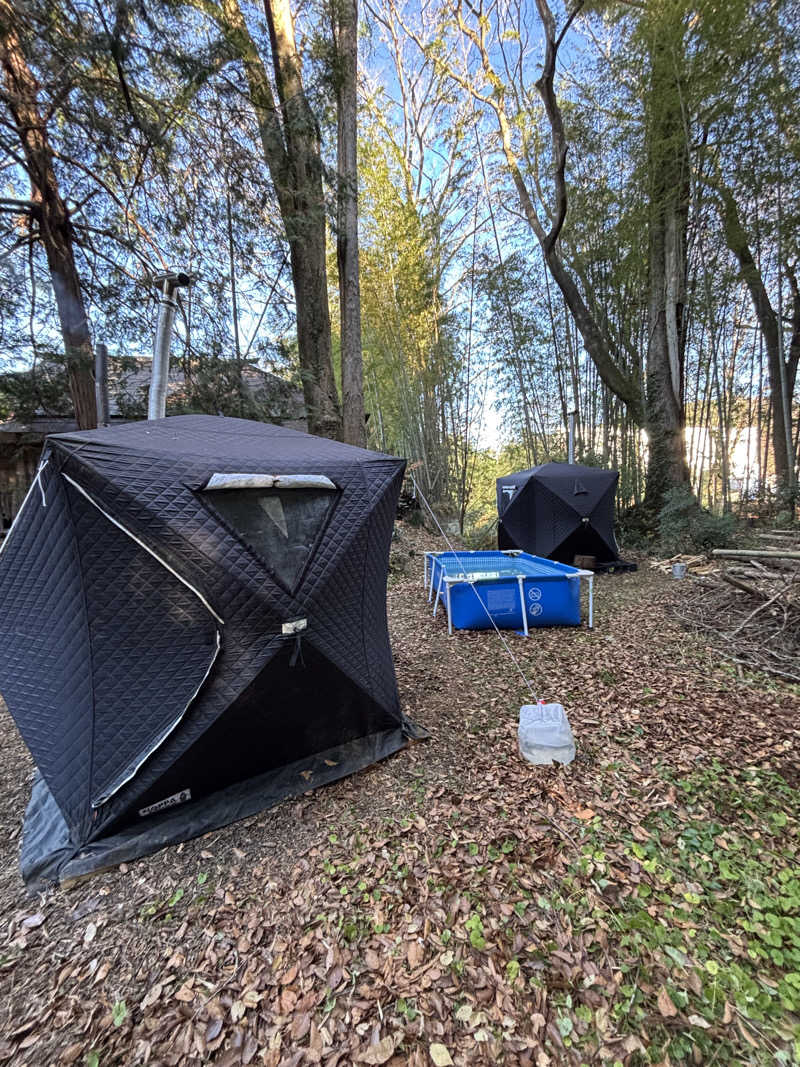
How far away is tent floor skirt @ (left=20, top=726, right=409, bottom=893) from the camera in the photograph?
1.49m

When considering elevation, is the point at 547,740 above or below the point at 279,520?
below

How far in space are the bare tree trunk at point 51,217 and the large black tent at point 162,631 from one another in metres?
3.55

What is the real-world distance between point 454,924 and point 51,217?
6086 mm

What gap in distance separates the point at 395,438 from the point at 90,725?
34.4 feet

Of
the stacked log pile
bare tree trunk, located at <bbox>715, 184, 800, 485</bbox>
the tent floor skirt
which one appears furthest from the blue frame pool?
bare tree trunk, located at <bbox>715, 184, 800, 485</bbox>

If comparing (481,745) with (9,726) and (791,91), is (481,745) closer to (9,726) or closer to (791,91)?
(9,726)

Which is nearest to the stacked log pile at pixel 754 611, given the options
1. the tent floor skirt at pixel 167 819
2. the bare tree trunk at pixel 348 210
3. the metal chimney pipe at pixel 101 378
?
the tent floor skirt at pixel 167 819

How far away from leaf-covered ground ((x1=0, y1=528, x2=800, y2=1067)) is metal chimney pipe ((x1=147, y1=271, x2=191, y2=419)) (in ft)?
6.87

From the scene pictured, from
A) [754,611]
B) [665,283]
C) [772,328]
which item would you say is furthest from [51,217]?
[772,328]

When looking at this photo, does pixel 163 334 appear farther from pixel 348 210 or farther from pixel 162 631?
pixel 348 210

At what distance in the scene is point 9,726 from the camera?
2.57 m

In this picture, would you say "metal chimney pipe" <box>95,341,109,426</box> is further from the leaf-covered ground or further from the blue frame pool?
the blue frame pool

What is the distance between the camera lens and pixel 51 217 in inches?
163

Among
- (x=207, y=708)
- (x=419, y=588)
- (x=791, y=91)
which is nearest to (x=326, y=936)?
(x=207, y=708)
